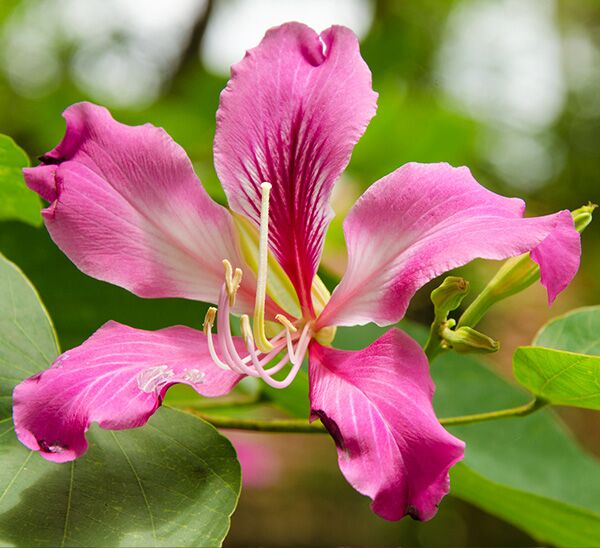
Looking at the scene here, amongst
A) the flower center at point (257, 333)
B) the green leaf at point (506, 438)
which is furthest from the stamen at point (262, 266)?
the green leaf at point (506, 438)

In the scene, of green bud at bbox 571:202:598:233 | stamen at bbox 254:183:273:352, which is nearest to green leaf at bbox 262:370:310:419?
stamen at bbox 254:183:273:352

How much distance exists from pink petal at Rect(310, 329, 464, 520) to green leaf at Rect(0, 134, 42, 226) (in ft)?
1.37

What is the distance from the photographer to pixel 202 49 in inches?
114

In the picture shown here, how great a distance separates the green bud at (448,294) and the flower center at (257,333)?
0.36 feet

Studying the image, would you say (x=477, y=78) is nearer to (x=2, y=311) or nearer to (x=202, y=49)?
(x=202, y=49)

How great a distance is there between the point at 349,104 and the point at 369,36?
1.94 metres

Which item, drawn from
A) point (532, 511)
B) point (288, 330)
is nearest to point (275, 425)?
point (288, 330)

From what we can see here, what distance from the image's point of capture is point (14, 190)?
90 cm

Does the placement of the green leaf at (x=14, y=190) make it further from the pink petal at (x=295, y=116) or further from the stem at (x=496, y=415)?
the stem at (x=496, y=415)

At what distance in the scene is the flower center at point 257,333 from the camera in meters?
0.64

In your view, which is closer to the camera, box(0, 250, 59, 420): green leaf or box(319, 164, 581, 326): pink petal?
box(319, 164, 581, 326): pink petal

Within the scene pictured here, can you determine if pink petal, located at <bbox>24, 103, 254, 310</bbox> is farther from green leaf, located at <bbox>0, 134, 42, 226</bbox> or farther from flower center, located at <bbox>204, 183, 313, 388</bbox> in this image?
green leaf, located at <bbox>0, 134, 42, 226</bbox>

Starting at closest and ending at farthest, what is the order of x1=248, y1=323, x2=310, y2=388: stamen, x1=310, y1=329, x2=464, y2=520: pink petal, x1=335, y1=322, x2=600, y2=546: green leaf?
x1=310, y1=329, x2=464, y2=520: pink petal < x1=248, y1=323, x2=310, y2=388: stamen < x1=335, y1=322, x2=600, y2=546: green leaf

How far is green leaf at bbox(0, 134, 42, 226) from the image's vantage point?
0.84m
